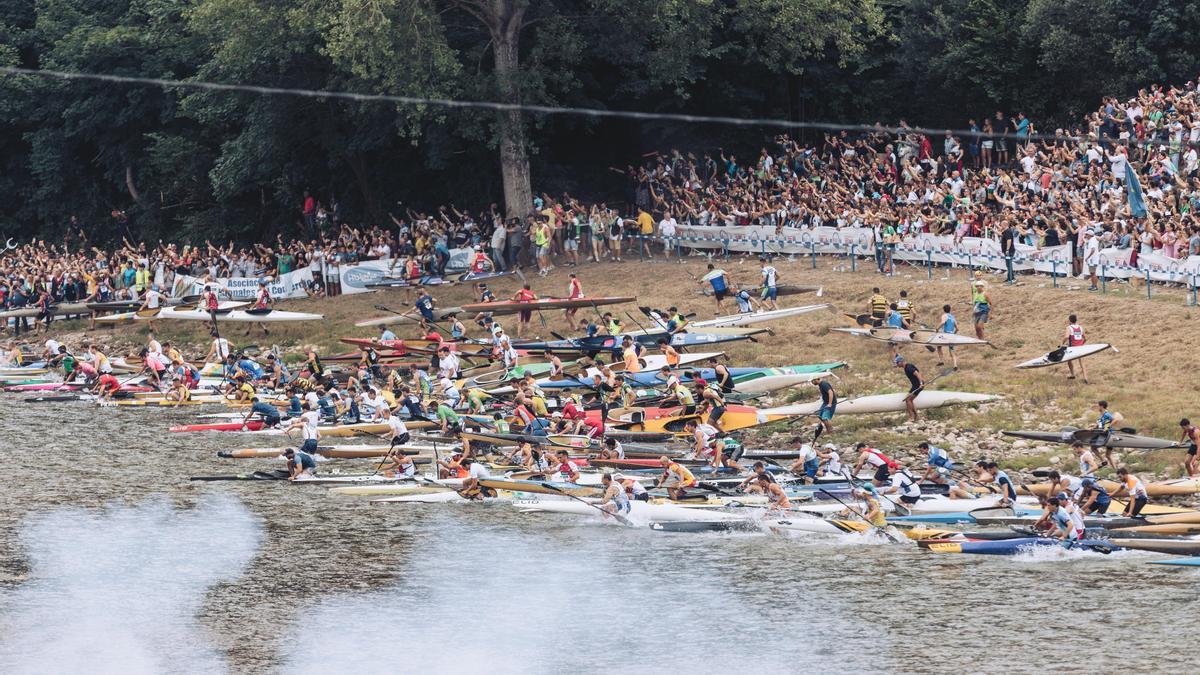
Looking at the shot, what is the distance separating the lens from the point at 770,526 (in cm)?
2992

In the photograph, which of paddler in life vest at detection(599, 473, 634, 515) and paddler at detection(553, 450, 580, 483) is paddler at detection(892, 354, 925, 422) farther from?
paddler in life vest at detection(599, 473, 634, 515)

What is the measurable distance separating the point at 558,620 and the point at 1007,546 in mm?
7723

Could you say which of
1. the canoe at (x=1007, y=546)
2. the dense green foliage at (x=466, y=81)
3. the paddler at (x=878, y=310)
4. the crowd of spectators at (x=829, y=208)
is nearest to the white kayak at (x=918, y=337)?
the paddler at (x=878, y=310)

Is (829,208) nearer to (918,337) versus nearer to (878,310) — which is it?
(878,310)

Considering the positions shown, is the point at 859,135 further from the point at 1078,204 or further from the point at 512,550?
the point at 512,550

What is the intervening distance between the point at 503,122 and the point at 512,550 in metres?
25.5

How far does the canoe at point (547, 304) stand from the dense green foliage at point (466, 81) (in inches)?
274

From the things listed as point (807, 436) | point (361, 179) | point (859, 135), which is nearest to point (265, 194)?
point (361, 179)

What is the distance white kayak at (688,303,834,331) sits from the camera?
4375cm

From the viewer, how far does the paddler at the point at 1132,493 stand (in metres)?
27.8

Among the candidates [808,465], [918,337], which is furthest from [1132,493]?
[918,337]

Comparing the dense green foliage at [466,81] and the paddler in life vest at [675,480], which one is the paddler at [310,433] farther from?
the dense green foliage at [466,81]

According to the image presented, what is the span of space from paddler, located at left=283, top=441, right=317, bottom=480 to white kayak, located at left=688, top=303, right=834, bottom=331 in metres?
12.0

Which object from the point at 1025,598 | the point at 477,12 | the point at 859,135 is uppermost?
the point at 477,12
